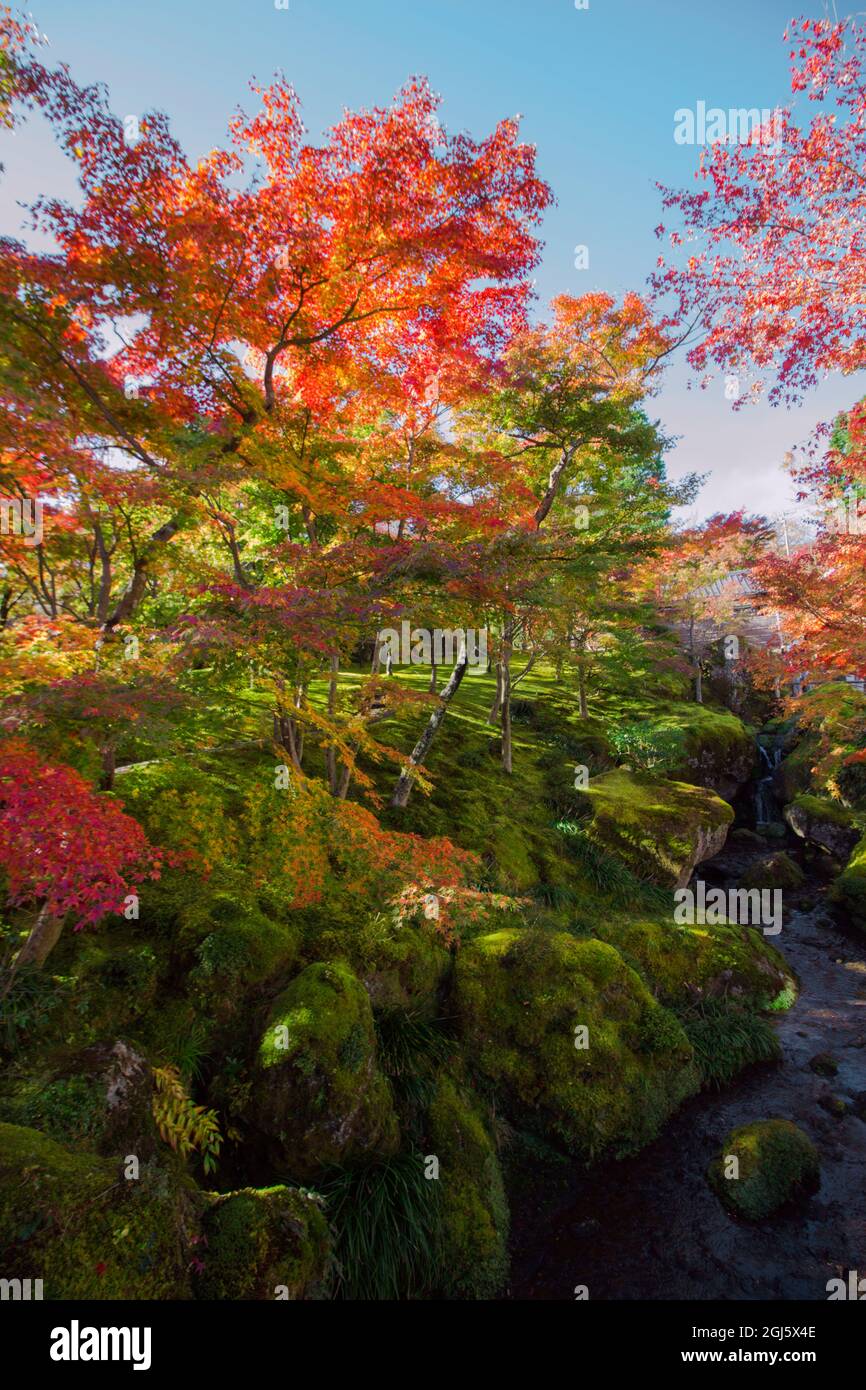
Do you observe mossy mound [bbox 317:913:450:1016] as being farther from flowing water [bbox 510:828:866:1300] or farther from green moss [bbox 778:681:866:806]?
green moss [bbox 778:681:866:806]

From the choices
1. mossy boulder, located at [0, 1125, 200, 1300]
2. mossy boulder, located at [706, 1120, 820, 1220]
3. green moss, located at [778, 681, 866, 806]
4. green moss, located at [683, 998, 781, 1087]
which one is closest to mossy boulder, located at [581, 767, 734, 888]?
green moss, located at [683, 998, 781, 1087]

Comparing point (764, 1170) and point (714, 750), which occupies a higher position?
point (714, 750)

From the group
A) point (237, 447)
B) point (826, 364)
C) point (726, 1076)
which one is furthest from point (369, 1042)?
point (826, 364)

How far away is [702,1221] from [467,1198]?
8.58 feet

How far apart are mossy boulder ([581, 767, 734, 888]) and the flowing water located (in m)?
4.40

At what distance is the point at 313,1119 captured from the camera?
4949mm

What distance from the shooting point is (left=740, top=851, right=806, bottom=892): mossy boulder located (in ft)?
46.3

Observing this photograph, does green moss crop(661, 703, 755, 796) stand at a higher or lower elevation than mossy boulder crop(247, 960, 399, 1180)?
higher

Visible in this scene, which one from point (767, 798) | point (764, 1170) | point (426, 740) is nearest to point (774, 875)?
point (767, 798)

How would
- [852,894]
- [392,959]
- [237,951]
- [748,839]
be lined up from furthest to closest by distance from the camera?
[748,839]
[852,894]
[392,959]
[237,951]

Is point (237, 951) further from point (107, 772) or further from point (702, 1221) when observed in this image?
point (702, 1221)

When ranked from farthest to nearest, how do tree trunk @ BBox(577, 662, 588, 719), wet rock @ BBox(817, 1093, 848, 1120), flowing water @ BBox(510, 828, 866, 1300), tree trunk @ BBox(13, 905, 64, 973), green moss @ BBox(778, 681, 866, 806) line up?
tree trunk @ BBox(577, 662, 588, 719) < green moss @ BBox(778, 681, 866, 806) < wet rock @ BBox(817, 1093, 848, 1120) < flowing water @ BBox(510, 828, 866, 1300) < tree trunk @ BBox(13, 905, 64, 973)

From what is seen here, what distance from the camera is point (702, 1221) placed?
5.74 meters

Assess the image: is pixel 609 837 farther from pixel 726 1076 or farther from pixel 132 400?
pixel 132 400
